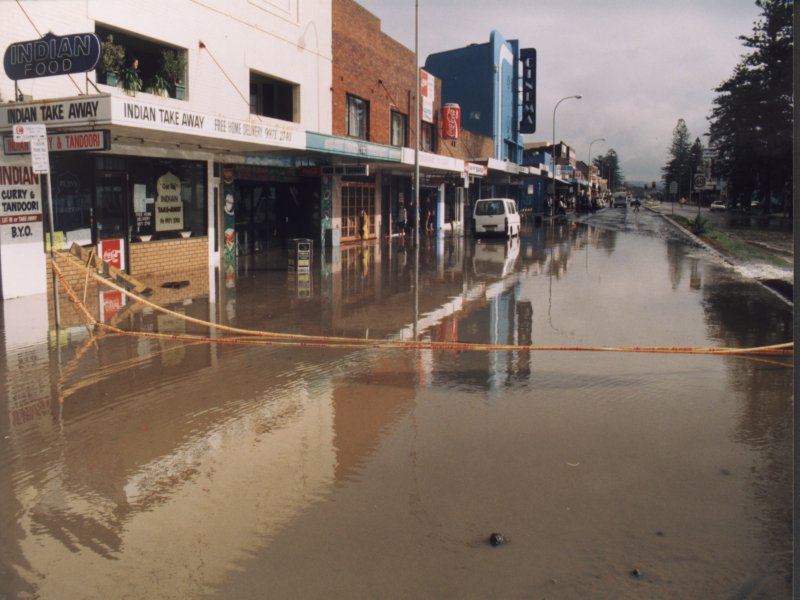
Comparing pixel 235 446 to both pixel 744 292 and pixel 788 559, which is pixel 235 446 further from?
pixel 744 292

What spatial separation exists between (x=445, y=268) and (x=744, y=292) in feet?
25.6

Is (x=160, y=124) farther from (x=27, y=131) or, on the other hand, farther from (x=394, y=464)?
(x=394, y=464)

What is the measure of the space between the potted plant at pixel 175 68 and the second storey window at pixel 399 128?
15.3 meters

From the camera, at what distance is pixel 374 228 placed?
1283 inches

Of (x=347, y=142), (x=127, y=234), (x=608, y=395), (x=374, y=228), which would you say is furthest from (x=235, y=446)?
(x=374, y=228)

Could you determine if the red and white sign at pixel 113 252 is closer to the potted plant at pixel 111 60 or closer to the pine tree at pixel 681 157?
the potted plant at pixel 111 60

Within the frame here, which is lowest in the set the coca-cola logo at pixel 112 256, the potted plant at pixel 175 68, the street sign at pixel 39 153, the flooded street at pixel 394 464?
the flooded street at pixel 394 464

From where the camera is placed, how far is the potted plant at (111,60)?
48.4 ft

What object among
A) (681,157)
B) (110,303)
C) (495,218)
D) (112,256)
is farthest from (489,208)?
(681,157)

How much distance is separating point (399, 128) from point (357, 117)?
4839mm

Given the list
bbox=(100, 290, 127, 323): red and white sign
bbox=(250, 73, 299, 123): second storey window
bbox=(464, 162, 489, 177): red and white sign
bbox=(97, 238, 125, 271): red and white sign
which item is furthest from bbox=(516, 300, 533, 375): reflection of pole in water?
bbox=(464, 162, 489, 177): red and white sign

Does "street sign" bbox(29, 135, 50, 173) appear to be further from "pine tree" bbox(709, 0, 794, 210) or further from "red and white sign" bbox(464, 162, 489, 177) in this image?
"pine tree" bbox(709, 0, 794, 210)

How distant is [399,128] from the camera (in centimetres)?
3275

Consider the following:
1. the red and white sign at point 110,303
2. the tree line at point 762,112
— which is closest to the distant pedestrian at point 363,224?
the red and white sign at point 110,303
